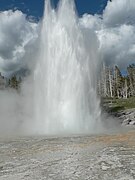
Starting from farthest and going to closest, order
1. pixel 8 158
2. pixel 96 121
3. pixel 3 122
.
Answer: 1. pixel 3 122
2. pixel 96 121
3. pixel 8 158

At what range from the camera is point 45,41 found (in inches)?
1315

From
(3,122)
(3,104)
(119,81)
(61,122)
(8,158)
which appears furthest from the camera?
(119,81)

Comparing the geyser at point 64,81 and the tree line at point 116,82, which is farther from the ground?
the tree line at point 116,82

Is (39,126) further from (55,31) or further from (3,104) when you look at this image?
(3,104)

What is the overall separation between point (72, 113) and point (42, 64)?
6429 millimetres

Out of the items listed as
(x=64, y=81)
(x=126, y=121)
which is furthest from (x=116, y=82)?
Result: (x=64, y=81)

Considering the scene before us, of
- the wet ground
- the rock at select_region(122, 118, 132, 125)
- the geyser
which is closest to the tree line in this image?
the rock at select_region(122, 118, 132, 125)

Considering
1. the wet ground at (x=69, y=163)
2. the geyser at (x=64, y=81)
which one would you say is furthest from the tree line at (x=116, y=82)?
the wet ground at (x=69, y=163)

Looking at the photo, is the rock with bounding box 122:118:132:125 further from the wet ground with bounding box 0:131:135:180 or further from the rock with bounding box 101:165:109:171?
the rock with bounding box 101:165:109:171

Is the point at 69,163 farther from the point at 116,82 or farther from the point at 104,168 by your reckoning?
the point at 116,82

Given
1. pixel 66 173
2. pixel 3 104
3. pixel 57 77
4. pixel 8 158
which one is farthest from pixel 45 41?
pixel 66 173

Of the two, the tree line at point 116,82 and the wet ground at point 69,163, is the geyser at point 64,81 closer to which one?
the wet ground at point 69,163

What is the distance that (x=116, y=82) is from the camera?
98625 millimetres

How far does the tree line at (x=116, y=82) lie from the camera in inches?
3895
